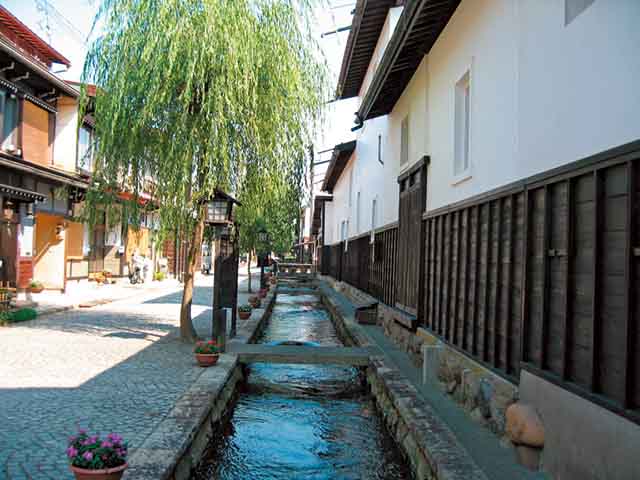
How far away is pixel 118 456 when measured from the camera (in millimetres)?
3703

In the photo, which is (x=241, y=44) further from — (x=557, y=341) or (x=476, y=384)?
(x=557, y=341)

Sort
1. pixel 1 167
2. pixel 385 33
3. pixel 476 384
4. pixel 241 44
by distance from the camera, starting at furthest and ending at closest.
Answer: pixel 385 33, pixel 1 167, pixel 241 44, pixel 476 384

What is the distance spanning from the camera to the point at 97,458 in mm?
3637

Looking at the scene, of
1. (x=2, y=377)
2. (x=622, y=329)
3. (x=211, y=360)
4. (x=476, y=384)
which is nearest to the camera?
(x=622, y=329)

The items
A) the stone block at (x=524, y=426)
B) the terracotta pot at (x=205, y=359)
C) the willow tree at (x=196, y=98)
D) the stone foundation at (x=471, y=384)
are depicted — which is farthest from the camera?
the willow tree at (x=196, y=98)

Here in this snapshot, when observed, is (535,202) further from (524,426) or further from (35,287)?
(35,287)

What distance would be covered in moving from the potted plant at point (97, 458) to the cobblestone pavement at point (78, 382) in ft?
2.21

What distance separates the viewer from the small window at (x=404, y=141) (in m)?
12.4

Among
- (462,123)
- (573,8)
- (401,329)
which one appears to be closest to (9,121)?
(401,329)

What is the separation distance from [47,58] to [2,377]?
18.1m

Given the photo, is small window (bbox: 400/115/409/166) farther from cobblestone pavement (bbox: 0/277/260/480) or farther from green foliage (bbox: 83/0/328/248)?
cobblestone pavement (bbox: 0/277/260/480)

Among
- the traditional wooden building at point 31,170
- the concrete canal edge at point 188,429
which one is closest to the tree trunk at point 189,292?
the concrete canal edge at point 188,429

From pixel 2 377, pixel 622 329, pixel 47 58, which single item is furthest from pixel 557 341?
pixel 47 58

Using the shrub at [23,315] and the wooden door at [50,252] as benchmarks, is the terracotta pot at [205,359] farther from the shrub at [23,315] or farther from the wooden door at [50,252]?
the wooden door at [50,252]
